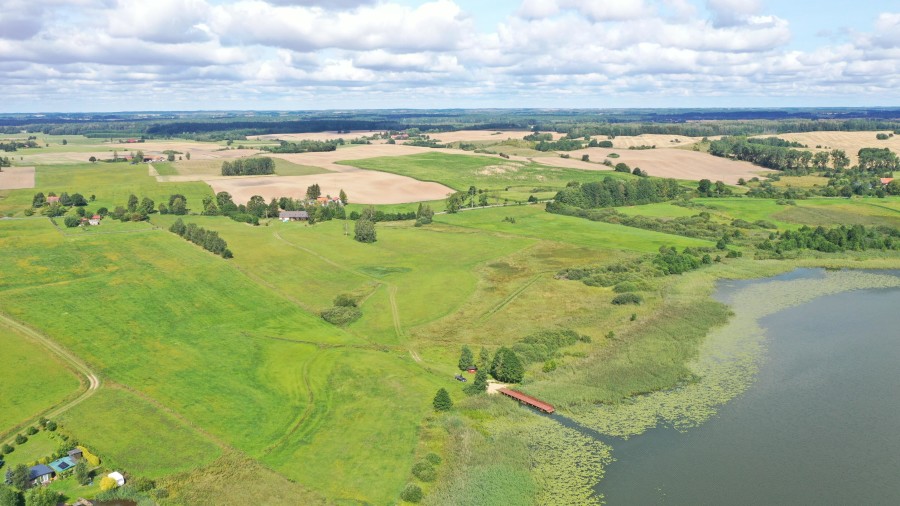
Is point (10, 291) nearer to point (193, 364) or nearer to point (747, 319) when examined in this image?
point (193, 364)

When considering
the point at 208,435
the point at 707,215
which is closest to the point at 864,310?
the point at 707,215

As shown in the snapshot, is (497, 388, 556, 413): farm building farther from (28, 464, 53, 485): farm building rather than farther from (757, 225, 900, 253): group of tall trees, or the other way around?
(757, 225, 900, 253): group of tall trees

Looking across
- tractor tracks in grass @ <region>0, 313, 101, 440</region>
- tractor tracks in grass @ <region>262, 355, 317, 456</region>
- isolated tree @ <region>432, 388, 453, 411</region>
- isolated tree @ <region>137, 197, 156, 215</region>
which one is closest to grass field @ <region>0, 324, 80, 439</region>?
tractor tracks in grass @ <region>0, 313, 101, 440</region>

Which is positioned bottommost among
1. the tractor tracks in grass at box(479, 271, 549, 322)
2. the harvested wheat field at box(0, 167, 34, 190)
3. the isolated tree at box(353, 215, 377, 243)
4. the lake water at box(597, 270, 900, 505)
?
the lake water at box(597, 270, 900, 505)

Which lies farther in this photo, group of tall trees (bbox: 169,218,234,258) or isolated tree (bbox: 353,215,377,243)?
isolated tree (bbox: 353,215,377,243)

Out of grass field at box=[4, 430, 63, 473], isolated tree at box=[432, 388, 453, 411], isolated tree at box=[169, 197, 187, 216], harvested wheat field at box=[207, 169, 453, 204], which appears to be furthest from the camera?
harvested wheat field at box=[207, 169, 453, 204]

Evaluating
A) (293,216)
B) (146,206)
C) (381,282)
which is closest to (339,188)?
(293,216)
